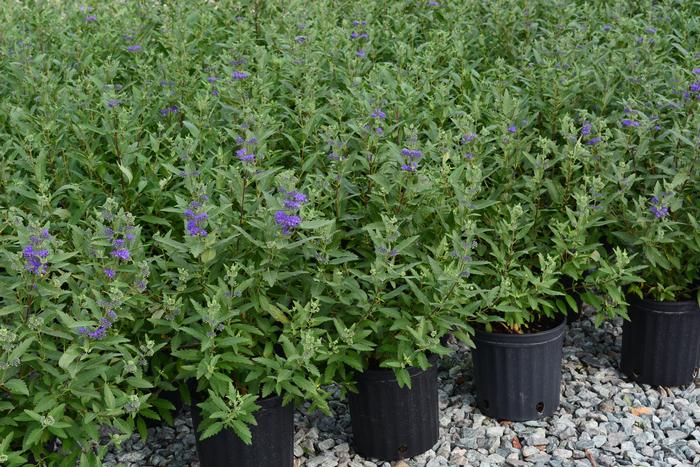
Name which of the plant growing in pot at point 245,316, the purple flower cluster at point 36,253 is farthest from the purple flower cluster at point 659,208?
the purple flower cluster at point 36,253

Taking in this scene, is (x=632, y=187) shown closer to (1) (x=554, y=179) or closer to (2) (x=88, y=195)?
(1) (x=554, y=179)

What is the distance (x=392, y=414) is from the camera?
3.79 m

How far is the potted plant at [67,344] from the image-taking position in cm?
296

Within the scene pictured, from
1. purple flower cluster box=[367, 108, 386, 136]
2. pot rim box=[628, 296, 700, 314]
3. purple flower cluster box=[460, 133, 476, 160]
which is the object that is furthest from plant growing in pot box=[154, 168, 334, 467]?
pot rim box=[628, 296, 700, 314]

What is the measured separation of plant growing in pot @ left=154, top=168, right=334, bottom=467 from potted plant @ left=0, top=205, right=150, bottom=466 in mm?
181

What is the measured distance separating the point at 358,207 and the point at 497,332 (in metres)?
0.87

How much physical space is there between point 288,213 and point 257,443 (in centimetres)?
96

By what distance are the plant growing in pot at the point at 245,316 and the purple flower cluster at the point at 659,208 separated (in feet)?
5.01

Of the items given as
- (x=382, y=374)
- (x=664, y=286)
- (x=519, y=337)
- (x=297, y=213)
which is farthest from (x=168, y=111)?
(x=664, y=286)

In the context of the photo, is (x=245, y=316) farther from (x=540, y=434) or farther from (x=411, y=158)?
(x=540, y=434)

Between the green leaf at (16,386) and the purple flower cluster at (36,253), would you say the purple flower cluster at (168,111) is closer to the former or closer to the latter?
the purple flower cluster at (36,253)

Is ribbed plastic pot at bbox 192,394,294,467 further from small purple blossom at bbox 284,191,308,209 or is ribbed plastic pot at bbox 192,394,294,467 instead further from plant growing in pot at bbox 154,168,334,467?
small purple blossom at bbox 284,191,308,209

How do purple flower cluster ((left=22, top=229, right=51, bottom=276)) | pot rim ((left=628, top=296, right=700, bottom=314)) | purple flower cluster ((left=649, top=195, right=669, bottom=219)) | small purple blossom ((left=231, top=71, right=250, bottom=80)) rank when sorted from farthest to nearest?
small purple blossom ((left=231, top=71, right=250, bottom=80))
pot rim ((left=628, top=296, right=700, bottom=314))
purple flower cluster ((left=649, top=195, right=669, bottom=219))
purple flower cluster ((left=22, top=229, right=51, bottom=276))

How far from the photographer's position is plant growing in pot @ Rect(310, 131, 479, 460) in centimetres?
344
